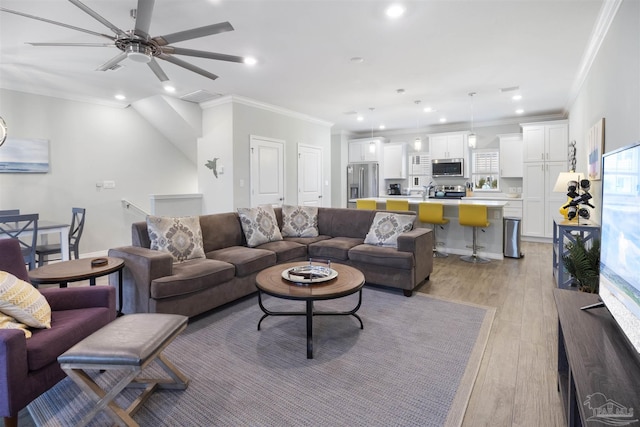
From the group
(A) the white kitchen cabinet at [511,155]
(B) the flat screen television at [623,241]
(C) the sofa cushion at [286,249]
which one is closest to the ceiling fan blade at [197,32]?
(C) the sofa cushion at [286,249]

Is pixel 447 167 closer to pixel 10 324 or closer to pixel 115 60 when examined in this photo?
pixel 115 60

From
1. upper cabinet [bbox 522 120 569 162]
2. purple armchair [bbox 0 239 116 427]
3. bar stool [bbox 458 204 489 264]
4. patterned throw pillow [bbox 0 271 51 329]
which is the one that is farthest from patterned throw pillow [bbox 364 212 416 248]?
upper cabinet [bbox 522 120 569 162]

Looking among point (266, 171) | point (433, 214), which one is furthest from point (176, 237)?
point (433, 214)

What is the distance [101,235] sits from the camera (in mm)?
5773

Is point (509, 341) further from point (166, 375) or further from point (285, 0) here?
point (285, 0)

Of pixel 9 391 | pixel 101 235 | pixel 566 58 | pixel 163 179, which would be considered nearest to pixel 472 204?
pixel 566 58

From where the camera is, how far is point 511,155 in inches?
277

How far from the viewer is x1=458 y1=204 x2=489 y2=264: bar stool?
189 inches

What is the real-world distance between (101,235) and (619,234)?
6812mm

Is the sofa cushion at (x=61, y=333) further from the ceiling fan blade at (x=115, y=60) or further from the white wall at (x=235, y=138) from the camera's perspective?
the white wall at (x=235, y=138)

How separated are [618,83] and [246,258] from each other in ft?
11.9

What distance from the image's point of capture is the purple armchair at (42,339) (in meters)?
1.47

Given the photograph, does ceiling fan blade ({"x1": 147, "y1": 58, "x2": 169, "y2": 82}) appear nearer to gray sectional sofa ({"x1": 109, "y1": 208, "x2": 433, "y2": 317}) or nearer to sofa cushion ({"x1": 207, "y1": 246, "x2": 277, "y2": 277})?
gray sectional sofa ({"x1": 109, "y1": 208, "x2": 433, "y2": 317})

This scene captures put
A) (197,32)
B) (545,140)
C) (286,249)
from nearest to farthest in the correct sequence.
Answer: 1. (197,32)
2. (286,249)
3. (545,140)
